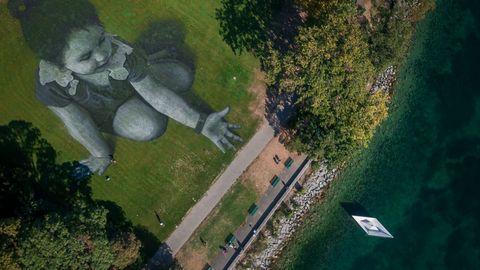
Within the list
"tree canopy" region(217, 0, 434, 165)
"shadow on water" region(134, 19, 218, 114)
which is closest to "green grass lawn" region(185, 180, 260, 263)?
"tree canopy" region(217, 0, 434, 165)

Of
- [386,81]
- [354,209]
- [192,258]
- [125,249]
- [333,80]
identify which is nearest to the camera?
[125,249]

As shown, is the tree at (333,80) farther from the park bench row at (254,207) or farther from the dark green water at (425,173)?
the dark green water at (425,173)

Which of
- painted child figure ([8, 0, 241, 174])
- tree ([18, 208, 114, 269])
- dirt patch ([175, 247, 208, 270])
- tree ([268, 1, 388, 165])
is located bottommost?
tree ([18, 208, 114, 269])

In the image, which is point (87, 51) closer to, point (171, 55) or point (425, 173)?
point (171, 55)

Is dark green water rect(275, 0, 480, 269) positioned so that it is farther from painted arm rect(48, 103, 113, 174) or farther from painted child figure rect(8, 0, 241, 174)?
painted arm rect(48, 103, 113, 174)

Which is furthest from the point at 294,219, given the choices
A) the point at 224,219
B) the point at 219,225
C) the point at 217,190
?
the point at 217,190

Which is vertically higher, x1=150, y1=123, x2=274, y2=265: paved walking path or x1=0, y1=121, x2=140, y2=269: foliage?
x1=150, y1=123, x2=274, y2=265: paved walking path

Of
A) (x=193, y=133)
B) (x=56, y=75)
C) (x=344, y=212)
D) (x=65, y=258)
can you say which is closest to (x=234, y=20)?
(x=193, y=133)
